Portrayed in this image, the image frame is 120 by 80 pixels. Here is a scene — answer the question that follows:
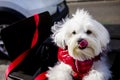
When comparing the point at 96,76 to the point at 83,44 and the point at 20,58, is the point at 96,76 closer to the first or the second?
the point at 83,44

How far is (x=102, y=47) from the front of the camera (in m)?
2.40

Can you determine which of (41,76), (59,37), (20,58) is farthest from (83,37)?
(20,58)

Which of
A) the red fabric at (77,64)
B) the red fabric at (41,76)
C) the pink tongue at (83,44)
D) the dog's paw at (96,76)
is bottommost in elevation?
the red fabric at (41,76)

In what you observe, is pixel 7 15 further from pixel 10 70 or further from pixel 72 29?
pixel 72 29

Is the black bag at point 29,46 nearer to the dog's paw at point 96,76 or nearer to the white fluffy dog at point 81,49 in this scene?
the white fluffy dog at point 81,49

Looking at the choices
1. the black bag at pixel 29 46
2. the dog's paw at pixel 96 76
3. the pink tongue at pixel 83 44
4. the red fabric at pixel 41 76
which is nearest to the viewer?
the pink tongue at pixel 83 44

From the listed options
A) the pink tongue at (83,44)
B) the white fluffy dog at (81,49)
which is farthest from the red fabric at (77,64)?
the pink tongue at (83,44)

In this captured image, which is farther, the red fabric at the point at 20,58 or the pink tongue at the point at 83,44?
the red fabric at the point at 20,58

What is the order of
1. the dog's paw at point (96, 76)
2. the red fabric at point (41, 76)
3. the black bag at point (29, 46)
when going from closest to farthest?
1. the dog's paw at point (96, 76)
2. the red fabric at point (41, 76)
3. the black bag at point (29, 46)

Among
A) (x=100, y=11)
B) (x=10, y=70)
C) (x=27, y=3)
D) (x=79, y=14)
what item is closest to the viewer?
(x=79, y=14)

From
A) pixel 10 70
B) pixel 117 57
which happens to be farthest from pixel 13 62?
pixel 117 57

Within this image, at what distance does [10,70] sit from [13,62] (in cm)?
7

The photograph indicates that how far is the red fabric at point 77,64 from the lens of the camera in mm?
2457

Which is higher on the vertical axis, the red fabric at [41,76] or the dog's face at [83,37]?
the dog's face at [83,37]
